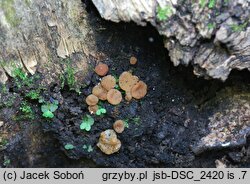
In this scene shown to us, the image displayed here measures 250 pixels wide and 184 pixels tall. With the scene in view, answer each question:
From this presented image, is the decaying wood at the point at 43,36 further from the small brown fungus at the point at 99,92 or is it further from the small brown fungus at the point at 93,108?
the small brown fungus at the point at 93,108

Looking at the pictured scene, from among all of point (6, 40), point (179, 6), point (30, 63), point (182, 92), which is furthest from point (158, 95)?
point (6, 40)

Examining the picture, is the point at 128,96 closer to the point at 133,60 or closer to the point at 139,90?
the point at 139,90

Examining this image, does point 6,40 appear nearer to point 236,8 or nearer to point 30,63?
point 30,63

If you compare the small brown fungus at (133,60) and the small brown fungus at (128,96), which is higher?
the small brown fungus at (133,60)

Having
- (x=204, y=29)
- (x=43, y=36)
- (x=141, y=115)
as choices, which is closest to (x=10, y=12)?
(x=43, y=36)

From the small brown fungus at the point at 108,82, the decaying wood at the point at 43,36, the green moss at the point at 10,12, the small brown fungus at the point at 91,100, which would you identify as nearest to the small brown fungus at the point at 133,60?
the small brown fungus at the point at 108,82

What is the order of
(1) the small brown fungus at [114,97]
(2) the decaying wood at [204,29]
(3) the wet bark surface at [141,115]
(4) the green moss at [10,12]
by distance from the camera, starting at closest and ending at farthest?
1. (2) the decaying wood at [204,29]
2. (4) the green moss at [10,12]
3. (3) the wet bark surface at [141,115]
4. (1) the small brown fungus at [114,97]
